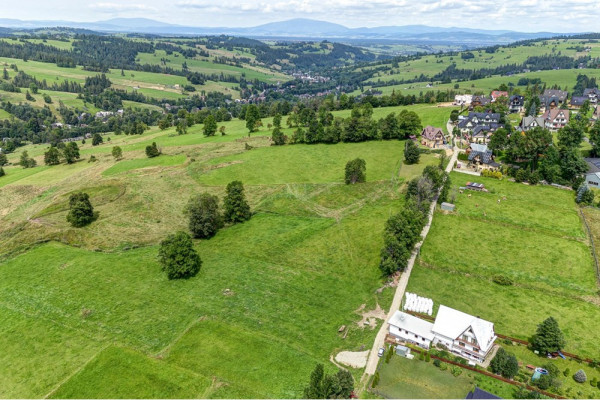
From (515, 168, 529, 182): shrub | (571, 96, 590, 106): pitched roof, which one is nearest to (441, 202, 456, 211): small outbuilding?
(515, 168, 529, 182): shrub

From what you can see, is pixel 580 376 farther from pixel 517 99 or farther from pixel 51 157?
pixel 51 157

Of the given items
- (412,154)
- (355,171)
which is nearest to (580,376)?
(355,171)

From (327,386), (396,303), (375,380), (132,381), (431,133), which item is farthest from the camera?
(431,133)

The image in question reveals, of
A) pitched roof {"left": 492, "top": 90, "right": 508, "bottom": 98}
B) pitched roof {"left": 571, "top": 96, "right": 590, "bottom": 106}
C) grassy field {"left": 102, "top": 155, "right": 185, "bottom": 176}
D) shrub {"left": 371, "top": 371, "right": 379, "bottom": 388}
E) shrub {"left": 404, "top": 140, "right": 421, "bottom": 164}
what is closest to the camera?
shrub {"left": 371, "top": 371, "right": 379, "bottom": 388}

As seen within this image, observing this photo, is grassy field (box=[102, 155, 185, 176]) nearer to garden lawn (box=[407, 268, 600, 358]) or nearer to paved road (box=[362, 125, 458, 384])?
paved road (box=[362, 125, 458, 384])

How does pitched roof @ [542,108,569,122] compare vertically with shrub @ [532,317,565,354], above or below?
above

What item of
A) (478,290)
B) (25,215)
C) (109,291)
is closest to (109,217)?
(25,215)

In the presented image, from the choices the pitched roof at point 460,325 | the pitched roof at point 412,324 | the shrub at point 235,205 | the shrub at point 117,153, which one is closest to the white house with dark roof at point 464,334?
the pitched roof at point 460,325

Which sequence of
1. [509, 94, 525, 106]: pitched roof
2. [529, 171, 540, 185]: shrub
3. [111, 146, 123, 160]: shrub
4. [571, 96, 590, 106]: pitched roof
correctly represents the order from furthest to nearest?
[509, 94, 525, 106]: pitched roof < [571, 96, 590, 106]: pitched roof < [111, 146, 123, 160]: shrub < [529, 171, 540, 185]: shrub
